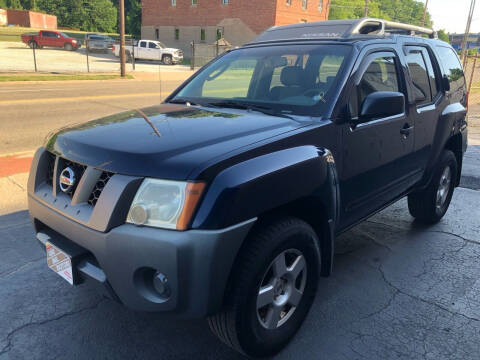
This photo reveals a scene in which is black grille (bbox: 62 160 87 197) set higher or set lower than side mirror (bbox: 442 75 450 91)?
lower

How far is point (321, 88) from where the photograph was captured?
118 inches

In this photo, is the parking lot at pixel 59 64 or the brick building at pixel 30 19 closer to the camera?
the parking lot at pixel 59 64

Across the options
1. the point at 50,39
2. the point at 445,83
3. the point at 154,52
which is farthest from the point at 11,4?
the point at 445,83

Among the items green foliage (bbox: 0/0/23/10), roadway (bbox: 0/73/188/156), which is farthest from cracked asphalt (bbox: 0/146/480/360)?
green foliage (bbox: 0/0/23/10)

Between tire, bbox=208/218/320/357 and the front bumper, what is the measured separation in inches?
4.5

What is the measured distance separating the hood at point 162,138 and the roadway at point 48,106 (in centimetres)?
294

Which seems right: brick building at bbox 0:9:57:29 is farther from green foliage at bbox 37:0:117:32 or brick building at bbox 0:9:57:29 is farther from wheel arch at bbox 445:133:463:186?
wheel arch at bbox 445:133:463:186

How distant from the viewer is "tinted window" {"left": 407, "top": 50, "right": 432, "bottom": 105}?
373cm

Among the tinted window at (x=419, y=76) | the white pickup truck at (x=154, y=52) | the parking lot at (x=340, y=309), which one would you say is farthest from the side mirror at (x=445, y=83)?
the white pickup truck at (x=154, y=52)

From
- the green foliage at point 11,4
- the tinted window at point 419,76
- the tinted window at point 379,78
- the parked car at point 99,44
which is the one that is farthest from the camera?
the green foliage at point 11,4

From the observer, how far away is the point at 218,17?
49000 millimetres

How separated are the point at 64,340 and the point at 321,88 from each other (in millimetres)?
2342

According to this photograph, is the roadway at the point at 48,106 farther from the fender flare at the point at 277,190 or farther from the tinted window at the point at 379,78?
the fender flare at the point at 277,190

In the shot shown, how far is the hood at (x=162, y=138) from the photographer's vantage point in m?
2.05
